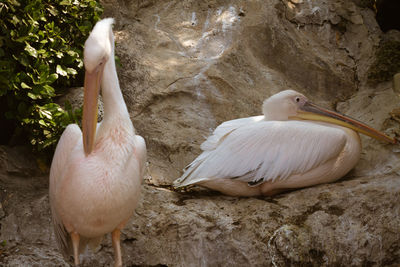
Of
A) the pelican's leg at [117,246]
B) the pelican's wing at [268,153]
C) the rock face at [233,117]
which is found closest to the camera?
the pelican's leg at [117,246]

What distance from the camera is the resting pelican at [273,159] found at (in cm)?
437

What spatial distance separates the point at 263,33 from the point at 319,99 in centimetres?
105

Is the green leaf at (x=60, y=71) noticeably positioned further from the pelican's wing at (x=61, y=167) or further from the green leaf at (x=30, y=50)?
the pelican's wing at (x=61, y=167)

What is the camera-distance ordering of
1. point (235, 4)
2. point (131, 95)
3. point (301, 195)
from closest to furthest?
point (301, 195), point (131, 95), point (235, 4)

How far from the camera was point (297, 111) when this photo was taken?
502 cm

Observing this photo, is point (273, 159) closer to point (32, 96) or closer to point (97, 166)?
point (97, 166)

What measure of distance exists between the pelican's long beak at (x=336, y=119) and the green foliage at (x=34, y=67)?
218cm

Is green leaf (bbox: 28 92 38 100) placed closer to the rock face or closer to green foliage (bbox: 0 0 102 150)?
green foliage (bbox: 0 0 102 150)

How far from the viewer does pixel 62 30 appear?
474cm

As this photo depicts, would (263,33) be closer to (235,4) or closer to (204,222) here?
(235,4)

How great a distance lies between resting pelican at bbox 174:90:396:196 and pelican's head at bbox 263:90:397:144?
0.27m

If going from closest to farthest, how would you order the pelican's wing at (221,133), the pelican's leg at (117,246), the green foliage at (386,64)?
the pelican's leg at (117,246)
the pelican's wing at (221,133)
the green foliage at (386,64)

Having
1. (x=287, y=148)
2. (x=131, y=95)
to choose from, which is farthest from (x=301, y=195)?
(x=131, y=95)

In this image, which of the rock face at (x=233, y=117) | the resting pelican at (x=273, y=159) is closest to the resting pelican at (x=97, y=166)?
the rock face at (x=233, y=117)
